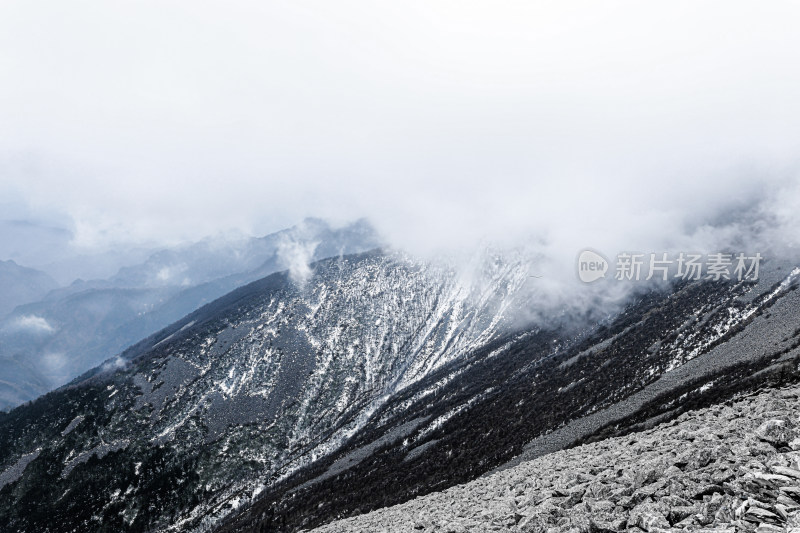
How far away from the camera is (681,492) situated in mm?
17297

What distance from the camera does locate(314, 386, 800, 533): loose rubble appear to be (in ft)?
45.8

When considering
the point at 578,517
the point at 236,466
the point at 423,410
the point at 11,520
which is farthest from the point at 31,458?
the point at 578,517

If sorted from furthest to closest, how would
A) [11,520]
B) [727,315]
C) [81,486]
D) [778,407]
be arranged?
[81,486] < [11,520] < [727,315] < [778,407]

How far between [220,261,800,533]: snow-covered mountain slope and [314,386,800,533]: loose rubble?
43.0 m

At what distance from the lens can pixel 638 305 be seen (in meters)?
191

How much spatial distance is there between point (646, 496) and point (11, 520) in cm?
21207

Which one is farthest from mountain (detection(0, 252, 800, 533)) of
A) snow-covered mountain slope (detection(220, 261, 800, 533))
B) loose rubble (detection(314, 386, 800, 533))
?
loose rubble (detection(314, 386, 800, 533))

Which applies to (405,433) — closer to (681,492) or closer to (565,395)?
(565,395)

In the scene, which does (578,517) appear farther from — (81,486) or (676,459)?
(81,486)

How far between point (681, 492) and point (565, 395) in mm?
116371

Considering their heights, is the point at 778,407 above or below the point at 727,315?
above

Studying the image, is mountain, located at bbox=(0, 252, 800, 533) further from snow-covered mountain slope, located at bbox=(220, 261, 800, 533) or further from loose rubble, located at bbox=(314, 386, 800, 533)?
loose rubble, located at bbox=(314, 386, 800, 533)

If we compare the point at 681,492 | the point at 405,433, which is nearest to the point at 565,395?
the point at 405,433

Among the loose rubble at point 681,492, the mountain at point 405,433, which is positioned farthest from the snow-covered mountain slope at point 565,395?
the loose rubble at point 681,492
